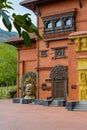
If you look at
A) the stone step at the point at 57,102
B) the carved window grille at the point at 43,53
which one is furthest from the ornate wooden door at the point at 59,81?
the carved window grille at the point at 43,53

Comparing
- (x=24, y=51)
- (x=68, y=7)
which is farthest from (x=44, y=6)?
(x=24, y=51)

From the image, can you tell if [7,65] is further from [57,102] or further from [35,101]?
[57,102]

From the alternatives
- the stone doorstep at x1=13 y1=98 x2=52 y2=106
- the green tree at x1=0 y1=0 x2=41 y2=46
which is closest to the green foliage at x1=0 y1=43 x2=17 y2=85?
the stone doorstep at x1=13 y1=98 x2=52 y2=106

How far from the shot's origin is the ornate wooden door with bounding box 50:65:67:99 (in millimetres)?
27547

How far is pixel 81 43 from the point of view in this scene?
2403 centimetres

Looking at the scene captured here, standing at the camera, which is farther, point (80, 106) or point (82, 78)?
point (82, 78)

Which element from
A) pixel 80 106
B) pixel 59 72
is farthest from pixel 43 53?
pixel 80 106

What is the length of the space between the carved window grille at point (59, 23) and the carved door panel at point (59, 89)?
4.00m

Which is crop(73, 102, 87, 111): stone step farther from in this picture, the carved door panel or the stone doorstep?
the carved door panel

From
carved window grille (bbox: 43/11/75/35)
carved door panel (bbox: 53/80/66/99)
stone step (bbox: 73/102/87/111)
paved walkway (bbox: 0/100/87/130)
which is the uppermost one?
carved window grille (bbox: 43/11/75/35)

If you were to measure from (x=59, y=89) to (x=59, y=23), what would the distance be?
5.10m

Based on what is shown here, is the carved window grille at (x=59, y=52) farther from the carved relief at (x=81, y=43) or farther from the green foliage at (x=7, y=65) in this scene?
the green foliage at (x=7, y=65)

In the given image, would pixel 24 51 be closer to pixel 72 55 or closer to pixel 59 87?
pixel 59 87

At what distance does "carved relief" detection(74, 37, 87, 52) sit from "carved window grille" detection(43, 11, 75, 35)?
2.66 m
